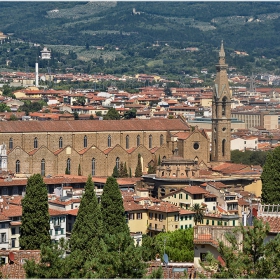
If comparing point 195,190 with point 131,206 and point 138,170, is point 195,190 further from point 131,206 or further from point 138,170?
point 138,170

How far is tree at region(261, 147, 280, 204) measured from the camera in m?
54.7

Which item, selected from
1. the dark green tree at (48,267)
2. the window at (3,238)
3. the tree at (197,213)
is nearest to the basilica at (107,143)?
the tree at (197,213)

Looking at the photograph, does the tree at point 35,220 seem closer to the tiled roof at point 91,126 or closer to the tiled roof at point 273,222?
the tiled roof at point 273,222

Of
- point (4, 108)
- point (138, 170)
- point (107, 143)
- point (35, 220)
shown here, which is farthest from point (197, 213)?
point (4, 108)

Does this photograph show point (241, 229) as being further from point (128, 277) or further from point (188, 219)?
point (188, 219)

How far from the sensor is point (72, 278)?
25.9m

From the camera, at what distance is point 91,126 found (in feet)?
271

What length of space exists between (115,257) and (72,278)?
3.41 ft

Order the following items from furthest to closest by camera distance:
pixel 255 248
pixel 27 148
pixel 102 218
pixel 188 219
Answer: pixel 27 148 < pixel 188 219 < pixel 102 218 < pixel 255 248

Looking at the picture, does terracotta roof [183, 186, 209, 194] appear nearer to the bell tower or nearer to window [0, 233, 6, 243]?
window [0, 233, 6, 243]

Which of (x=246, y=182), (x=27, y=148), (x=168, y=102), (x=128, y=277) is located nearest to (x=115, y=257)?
(x=128, y=277)

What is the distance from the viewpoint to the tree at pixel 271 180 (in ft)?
180

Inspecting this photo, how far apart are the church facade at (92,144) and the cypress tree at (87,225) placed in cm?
3009

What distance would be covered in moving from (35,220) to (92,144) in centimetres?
3765
